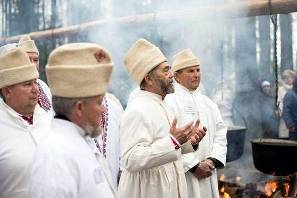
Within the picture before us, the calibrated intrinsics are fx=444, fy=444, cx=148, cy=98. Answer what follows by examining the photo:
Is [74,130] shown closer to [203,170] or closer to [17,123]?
[17,123]

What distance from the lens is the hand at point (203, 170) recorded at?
14.8 ft

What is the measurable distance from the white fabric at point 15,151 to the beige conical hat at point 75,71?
925 millimetres

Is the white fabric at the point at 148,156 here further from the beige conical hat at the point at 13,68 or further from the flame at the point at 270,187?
the flame at the point at 270,187

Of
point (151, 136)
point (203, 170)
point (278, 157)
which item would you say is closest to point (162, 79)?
point (151, 136)

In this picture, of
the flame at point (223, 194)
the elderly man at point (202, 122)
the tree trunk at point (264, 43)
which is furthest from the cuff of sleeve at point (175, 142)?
the tree trunk at point (264, 43)

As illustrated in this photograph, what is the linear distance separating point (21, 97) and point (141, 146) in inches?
41.9

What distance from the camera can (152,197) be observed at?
3.75m

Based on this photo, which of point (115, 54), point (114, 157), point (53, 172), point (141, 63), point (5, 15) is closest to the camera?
point (53, 172)

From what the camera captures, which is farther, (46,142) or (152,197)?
(152,197)

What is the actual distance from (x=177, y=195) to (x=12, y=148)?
1.44 m

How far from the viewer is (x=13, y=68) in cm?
357

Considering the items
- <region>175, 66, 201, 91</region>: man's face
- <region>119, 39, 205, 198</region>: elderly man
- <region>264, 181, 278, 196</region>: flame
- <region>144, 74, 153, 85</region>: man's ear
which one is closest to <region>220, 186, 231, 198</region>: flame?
<region>264, 181, 278, 196</region>: flame

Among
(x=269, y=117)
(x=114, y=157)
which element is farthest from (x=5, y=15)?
(x=114, y=157)

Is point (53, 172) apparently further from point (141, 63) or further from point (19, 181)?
point (141, 63)
